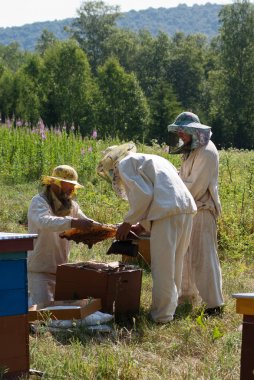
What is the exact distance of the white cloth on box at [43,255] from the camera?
7.41 m

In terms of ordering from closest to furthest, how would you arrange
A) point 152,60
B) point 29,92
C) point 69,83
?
point 29,92 → point 69,83 → point 152,60

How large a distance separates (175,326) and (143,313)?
527 mm

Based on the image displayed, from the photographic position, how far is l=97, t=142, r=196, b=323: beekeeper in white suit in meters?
7.13

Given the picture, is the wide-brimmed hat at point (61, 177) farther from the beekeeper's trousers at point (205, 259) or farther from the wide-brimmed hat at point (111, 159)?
the beekeeper's trousers at point (205, 259)

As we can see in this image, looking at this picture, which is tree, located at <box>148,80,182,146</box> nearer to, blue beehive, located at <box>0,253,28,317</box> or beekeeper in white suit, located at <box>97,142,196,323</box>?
beekeeper in white suit, located at <box>97,142,196,323</box>

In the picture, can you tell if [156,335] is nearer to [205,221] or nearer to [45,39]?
[205,221]

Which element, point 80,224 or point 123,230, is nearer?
point 80,224

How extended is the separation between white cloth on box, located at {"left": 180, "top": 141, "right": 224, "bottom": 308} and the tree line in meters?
32.3

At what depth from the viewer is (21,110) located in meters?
47.6

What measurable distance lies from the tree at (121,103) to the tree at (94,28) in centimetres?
2743

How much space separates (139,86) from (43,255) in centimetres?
5320

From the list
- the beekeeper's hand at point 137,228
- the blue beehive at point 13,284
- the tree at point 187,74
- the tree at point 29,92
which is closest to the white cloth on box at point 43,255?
the beekeeper's hand at point 137,228

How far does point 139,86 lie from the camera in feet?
197

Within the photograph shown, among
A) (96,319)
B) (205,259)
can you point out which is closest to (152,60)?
(205,259)
